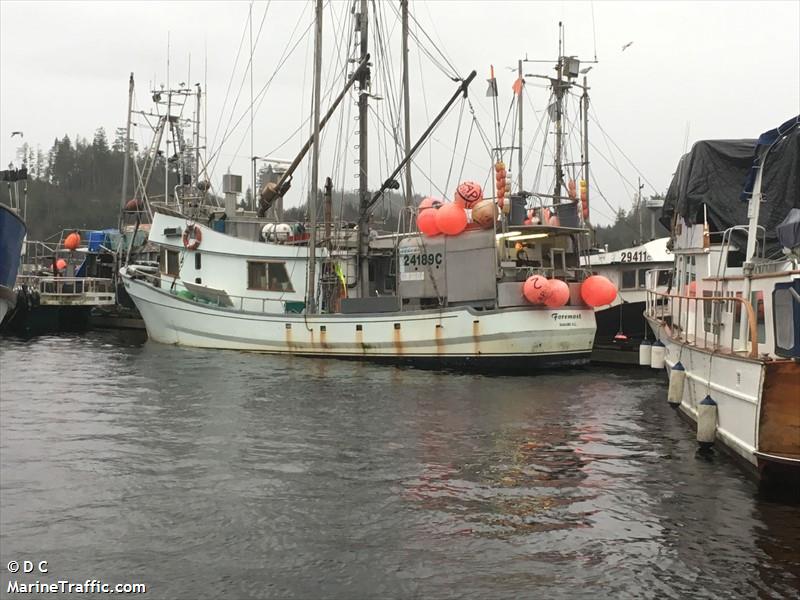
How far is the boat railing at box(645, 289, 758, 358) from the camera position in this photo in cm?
1077

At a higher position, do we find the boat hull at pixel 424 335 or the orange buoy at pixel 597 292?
the orange buoy at pixel 597 292

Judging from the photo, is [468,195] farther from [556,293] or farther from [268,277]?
[268,277]

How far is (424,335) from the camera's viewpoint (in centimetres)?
2447

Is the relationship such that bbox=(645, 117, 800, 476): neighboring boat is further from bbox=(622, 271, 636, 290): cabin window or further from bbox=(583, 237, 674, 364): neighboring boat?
bbox=(622, 271, 636, 290): cabin window

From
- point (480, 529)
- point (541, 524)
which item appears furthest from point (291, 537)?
point (541, 524)

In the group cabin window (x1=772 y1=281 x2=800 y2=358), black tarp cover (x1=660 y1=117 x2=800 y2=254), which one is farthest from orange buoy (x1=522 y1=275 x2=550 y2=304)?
cabin window (x1=772 y1=281 x2=800 y2=358)

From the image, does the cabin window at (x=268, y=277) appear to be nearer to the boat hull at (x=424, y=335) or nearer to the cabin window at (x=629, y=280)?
the boat hull at (x=424, y=335)

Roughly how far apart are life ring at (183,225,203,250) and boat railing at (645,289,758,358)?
2003 centimetres

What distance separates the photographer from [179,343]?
3128 centimetres

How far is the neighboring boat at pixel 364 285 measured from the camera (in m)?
23.6

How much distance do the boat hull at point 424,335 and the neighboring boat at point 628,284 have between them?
526 centimetres

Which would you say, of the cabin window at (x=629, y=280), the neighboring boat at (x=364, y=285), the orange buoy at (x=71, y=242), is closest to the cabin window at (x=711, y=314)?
the neighboring boat at (x=364, y=285)

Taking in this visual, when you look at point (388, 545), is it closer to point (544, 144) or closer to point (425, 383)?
point (425, 383)

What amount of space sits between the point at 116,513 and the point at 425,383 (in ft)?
41.0
